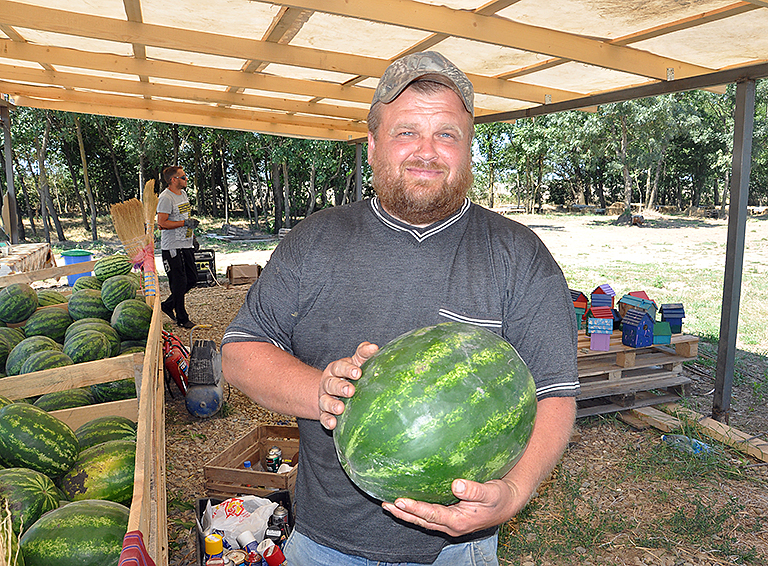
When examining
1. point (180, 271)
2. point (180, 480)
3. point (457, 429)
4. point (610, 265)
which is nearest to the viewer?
point (457, 429)

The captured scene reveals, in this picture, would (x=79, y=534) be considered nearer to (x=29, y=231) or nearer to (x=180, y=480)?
(x=180, y=480)

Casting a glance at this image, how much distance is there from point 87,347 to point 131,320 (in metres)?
0.58

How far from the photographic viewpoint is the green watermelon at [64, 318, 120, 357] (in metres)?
3.89

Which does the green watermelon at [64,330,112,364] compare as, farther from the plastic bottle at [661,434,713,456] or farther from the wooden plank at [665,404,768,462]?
the wooden plank at [665,404,768,462]

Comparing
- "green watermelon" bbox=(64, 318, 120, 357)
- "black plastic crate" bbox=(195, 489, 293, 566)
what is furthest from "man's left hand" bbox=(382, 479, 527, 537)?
"green watermelon" bbox=(64, 318, 120, 357)

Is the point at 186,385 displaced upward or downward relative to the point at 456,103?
downward

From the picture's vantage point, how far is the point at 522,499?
4.41ft

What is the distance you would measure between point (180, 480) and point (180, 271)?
408 centimetres

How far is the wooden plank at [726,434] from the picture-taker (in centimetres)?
438

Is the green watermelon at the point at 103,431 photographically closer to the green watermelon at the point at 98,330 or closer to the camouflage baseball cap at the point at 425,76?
the green watermelon at the point at 98,330

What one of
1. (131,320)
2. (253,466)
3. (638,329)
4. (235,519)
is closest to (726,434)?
(638,329)

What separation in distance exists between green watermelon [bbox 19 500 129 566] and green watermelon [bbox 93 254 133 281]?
3.75 m

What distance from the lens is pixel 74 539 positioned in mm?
1671

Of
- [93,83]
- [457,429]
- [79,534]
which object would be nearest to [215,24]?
[93,83]
